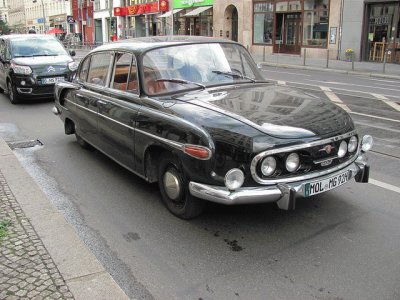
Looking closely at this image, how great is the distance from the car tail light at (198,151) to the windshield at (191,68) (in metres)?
1.05

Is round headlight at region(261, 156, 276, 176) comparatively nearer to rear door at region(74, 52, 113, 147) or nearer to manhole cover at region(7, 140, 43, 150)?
rear door at region(74, 52, 113, 147)

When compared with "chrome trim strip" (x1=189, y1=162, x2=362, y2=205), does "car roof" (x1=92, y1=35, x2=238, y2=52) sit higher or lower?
higher

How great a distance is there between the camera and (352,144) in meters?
4.50

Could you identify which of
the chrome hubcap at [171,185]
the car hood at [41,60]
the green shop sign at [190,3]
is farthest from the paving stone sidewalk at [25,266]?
the green shop sign at [190,3]

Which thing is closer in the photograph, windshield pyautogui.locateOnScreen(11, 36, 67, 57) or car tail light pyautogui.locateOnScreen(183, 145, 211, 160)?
car tail light pyautogui.locateOnScreen(183, 145, 211, 160)

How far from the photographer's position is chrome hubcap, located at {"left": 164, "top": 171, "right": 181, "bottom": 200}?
4.41m

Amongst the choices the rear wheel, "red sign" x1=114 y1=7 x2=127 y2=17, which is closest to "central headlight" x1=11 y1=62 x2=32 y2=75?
the rear wheel

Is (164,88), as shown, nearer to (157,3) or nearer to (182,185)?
(182,185)

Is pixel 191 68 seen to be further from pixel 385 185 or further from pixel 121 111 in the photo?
pixel 385 185

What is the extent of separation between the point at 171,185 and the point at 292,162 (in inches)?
49.2

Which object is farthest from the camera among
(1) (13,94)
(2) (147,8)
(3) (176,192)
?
(2) (147,8)

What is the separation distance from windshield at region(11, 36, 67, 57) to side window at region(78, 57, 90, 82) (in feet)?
20.3

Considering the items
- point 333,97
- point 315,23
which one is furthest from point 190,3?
point 333,97

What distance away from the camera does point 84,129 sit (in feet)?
21.6
